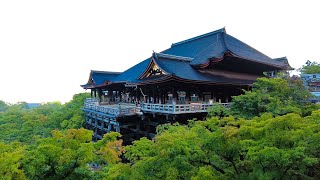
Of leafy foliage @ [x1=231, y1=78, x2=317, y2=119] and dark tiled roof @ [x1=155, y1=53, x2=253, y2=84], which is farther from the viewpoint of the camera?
dark tiled roof @ [x1=155, y1=53, x2=253, y2=84]

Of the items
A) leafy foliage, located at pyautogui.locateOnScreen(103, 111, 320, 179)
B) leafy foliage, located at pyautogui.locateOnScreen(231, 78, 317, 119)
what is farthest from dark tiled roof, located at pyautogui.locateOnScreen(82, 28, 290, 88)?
leafy foliage, located at pyautogui.locateOnScreen(103, 111, 320, 179)

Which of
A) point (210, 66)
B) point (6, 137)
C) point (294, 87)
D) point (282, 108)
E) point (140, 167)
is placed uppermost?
point (210, 66)

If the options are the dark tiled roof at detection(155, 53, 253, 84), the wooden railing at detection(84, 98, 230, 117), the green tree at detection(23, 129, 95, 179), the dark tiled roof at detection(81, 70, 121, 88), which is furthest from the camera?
the dark tiled roof at detection(81, 70, 121, 88)

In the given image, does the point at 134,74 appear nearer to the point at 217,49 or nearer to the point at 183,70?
the point at 183,70

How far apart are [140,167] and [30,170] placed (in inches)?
147

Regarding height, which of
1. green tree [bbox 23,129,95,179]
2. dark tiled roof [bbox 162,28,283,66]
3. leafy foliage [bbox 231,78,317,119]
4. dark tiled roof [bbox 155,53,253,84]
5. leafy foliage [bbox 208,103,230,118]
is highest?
dark tiled roof [bbox 162,28,283,66]

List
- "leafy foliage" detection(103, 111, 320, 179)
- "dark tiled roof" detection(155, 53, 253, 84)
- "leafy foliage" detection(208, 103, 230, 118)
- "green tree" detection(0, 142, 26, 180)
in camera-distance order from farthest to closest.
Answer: "dark tiled roof" detection(155, 53, 253, 84) < "leafy foliage" detection(208, 103, 230, 118) < "green tree" detection(0, 142, 26, 180) < "leafy foliage" detection(103, 111, 320, 179)

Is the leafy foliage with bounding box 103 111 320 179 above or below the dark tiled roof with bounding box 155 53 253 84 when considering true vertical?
below

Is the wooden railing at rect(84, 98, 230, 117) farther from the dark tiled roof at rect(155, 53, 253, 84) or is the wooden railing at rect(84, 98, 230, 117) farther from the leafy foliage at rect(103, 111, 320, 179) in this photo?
the leafy foliage at rect(103, 111, 320, 179)

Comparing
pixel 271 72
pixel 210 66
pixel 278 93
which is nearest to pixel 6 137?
pixel 210 66

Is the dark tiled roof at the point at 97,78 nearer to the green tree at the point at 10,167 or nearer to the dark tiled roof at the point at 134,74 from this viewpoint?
the dark tiled roof at the point at 134,74

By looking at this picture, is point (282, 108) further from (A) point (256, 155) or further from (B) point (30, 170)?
(B) point (30, 170)

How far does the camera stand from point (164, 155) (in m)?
7.66

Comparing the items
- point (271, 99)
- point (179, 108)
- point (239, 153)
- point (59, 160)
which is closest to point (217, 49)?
point (271, 99)
